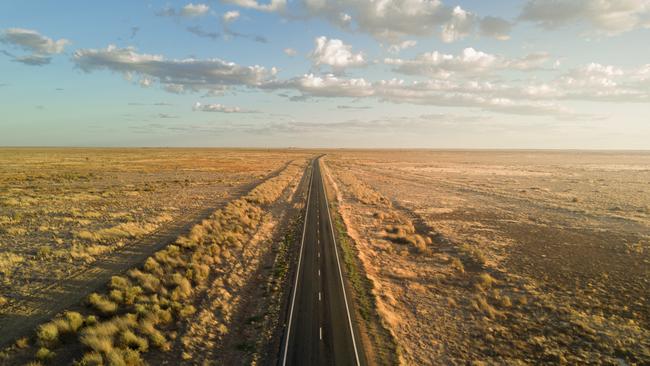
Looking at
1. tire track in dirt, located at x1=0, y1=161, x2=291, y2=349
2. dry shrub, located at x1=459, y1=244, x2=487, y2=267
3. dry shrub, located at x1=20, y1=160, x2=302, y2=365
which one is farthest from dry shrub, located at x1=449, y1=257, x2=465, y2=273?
tire track in dirt, located at x1=0, y1=161, x2=291, y2=349

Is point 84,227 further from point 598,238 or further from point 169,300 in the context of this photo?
point 598,238

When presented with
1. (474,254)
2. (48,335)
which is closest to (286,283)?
(48,335)

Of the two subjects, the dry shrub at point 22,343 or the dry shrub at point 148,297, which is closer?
the dry shrub at point 22,343

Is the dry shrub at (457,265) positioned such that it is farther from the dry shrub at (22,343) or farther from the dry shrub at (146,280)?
the dry shrub at (22,343)

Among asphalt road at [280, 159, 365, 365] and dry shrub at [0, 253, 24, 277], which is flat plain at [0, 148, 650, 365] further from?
asphalt road at [280, 159, 365, 365]

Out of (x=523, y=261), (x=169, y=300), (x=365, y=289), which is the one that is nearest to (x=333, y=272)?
(x=365, y=289)

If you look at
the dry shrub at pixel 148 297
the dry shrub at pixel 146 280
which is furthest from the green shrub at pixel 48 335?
the dry shrub at pixel 146 280

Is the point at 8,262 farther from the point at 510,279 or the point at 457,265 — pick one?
the point at 510,279

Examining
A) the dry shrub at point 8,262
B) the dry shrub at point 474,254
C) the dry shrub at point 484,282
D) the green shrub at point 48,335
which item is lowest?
the dry shrub at point 484,282
